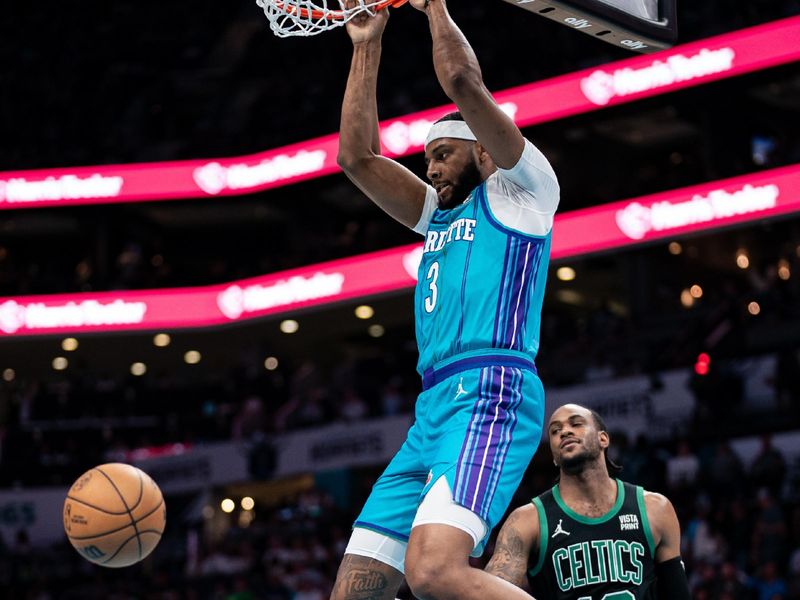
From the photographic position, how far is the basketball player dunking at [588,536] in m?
6.56

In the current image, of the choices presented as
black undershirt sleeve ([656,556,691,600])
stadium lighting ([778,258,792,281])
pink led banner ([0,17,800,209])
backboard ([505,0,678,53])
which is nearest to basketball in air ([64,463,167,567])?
black undershirt sleeve ([656,556,691,600])

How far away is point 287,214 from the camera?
31.8 m

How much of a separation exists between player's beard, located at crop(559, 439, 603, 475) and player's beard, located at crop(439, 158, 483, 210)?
1.78 meters

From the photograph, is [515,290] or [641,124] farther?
[641,124]

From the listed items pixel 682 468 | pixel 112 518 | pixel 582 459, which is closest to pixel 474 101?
pixel 582 459

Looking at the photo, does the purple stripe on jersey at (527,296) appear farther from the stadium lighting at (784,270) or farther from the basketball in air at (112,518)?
the stadium lighting at (784,270)

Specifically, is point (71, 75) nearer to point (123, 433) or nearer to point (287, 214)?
point (287, 214)

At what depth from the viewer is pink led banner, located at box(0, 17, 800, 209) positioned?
20906 millimetres

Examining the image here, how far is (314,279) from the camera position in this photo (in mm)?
25438

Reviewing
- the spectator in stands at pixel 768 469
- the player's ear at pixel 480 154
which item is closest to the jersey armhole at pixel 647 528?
the player's ear at pixel 480 154

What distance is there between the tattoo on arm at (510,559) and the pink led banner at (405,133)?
15.4 m

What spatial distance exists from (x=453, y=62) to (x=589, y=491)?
2674 millimetres

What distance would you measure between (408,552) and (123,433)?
22.0 metres

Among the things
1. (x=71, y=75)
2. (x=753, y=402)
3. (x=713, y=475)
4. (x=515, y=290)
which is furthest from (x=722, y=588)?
(x=71, y=75)
